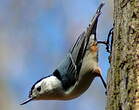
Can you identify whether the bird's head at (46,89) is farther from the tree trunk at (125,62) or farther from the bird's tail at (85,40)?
the tree trunk at (125,62)

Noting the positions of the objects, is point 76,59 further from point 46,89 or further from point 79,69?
point 46,89

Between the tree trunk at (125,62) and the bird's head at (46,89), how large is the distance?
122 cm

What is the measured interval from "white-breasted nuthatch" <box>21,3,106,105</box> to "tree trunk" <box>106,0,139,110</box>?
1020mm

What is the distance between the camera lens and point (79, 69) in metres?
2.71

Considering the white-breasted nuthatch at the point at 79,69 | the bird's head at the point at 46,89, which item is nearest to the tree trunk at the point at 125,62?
the white-breasted nuthatch at the point at 79,69

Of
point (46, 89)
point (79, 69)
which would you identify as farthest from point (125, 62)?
point (46, 89)

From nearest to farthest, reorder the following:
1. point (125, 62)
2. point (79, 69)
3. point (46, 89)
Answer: point (125, 62)
point (79, 69)
point (46, 89)

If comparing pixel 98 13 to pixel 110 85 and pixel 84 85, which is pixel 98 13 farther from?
pixel 110 85

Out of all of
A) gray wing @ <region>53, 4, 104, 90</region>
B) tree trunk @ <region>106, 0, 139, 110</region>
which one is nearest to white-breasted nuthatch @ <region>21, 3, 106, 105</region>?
gray wing @ <region>53, 4, 104, 90</region>

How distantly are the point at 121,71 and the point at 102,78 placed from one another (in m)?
1.25

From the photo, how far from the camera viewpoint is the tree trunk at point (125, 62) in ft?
4.43

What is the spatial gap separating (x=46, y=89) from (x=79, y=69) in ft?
1.15

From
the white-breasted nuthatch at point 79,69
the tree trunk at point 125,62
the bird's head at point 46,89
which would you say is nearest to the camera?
the tree trunk at point 125,62

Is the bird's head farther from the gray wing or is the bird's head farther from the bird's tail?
the bird's tail
